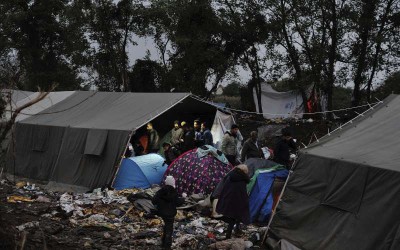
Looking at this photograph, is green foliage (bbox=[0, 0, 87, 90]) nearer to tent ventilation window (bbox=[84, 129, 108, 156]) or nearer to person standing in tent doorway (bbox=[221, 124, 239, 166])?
tent ventilation window (bbox=[84, 129, 108, 156])

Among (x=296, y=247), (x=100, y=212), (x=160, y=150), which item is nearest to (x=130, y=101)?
(x=160, y=150)

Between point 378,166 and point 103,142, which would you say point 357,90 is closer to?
point 103,142

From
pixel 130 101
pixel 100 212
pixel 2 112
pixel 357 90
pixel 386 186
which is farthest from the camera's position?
pixel 357 90

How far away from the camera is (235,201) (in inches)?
354

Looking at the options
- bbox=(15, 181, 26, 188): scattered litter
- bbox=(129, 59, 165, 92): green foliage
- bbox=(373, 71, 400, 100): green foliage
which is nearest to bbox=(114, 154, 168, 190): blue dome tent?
bbox=(15, 181, 26, 188): scattered litter

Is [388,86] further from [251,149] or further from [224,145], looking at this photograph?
[251,149]

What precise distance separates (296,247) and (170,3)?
2048 centimetres

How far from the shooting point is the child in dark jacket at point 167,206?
26.8ft

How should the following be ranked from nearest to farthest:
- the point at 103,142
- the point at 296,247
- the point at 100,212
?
the point at 296,247, the point at 100,212, the point at 103,142

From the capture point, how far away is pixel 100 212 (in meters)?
10.8

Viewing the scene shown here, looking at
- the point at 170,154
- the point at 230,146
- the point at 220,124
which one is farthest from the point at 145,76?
the point at 230,146

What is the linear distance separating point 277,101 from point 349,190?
18.6 meters

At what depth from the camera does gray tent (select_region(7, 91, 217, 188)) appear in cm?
1364

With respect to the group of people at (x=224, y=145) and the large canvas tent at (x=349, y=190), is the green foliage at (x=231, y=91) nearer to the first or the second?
the group of people at (x=224, y=145)
